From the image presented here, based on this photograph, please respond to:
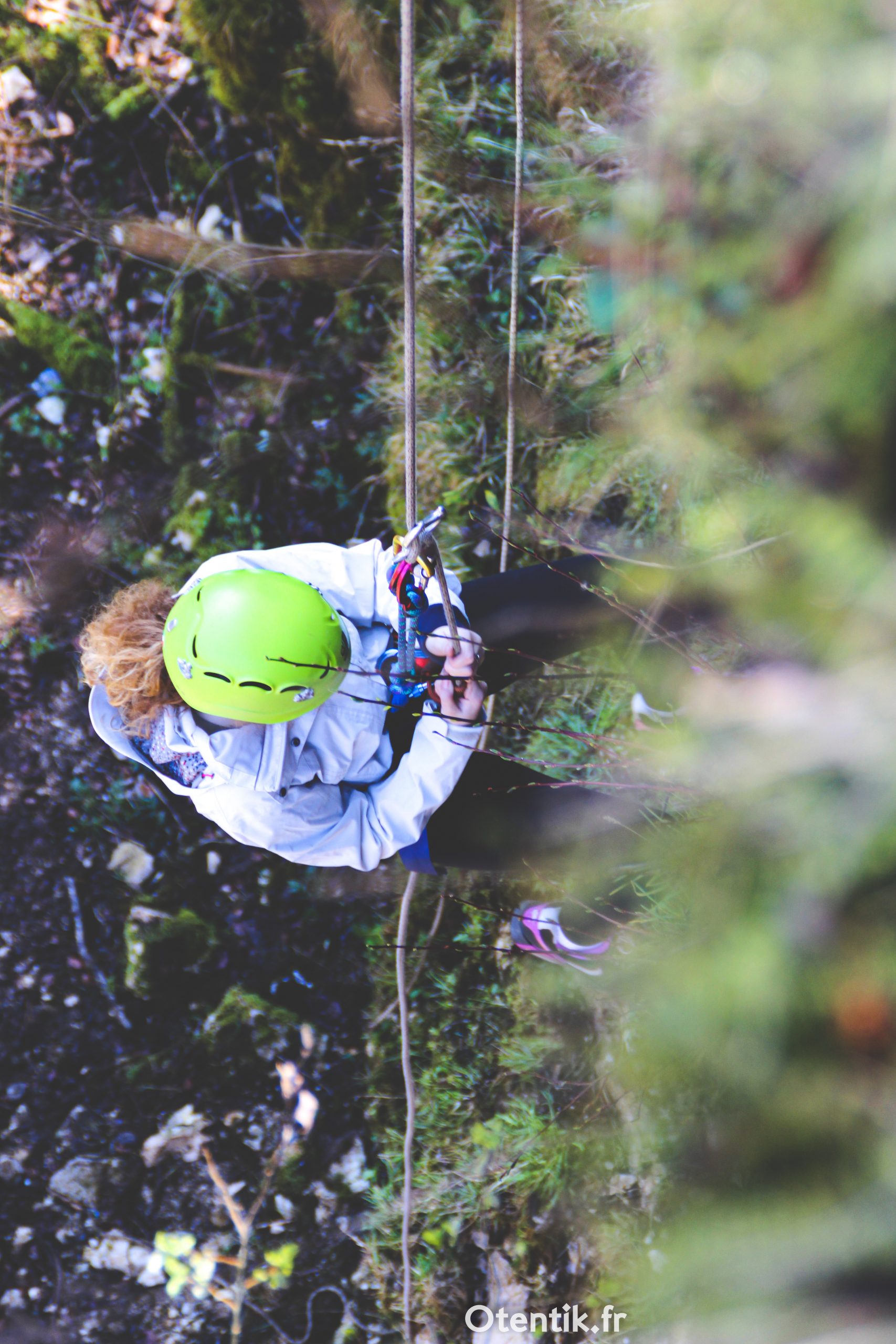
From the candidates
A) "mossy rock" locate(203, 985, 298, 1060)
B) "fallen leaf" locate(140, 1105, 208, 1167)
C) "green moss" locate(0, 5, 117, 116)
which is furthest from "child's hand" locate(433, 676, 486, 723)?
"green moss" locate(0, 5, 117, 116)

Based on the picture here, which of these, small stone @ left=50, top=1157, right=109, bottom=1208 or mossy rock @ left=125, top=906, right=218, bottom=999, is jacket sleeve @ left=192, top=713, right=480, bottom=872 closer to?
mossy rock @ left=125, top=906, right=218, bottom=999

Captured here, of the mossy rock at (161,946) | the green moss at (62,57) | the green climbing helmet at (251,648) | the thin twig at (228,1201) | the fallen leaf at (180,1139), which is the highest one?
the green moss at (62,57)

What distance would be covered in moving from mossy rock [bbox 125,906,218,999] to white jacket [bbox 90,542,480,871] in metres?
1.61

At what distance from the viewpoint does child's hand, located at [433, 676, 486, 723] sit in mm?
1982

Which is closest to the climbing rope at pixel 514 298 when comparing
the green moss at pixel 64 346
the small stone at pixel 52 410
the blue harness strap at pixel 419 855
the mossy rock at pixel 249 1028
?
the blue harness strap at pixel 419 855

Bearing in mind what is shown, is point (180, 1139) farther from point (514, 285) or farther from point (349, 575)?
point (514, 285)

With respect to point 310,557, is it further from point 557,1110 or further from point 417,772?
point 557,1110

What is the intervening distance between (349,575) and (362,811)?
645 millimetres

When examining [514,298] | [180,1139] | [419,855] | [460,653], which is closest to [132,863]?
[180,1139]

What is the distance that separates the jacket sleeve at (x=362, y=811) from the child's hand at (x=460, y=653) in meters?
0.13

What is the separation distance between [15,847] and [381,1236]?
2192 millimetres

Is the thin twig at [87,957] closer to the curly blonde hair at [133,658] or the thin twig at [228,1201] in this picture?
the thin twig at [228,1201]

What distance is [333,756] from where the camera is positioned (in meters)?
2.09

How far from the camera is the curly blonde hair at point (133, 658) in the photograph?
6.31ft
